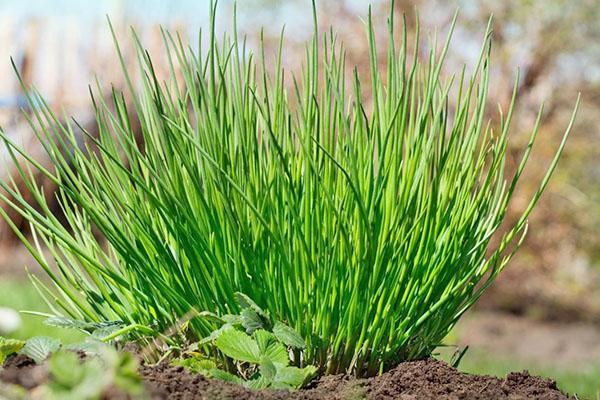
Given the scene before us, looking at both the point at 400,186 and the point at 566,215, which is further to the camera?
the point at 566,215

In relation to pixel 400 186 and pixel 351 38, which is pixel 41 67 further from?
pixel 400 186

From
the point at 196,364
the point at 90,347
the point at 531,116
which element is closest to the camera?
the point at 90,347

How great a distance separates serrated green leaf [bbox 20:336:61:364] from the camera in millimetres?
1311

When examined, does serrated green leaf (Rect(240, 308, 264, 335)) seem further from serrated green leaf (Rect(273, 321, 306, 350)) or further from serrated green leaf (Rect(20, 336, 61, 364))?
serrated green leaf (Rect(20, 336, 61, 364))

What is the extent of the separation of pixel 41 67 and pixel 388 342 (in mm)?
8921

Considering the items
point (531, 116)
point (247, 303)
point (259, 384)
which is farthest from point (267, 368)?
point (531, 116)

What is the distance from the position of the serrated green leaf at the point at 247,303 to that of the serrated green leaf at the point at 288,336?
0.04 m

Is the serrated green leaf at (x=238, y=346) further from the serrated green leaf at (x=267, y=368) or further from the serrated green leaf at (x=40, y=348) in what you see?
the serrated green leaf at (x=40, y=348)

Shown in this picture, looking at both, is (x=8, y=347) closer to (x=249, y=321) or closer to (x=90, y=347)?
(x=90, y=347)

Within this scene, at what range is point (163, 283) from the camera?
1459mm

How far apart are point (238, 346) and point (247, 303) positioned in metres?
0.11

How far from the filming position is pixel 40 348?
1326 mm

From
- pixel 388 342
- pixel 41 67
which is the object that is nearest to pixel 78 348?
pixel 388 342

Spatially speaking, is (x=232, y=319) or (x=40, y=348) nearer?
(x=40, y=348)
